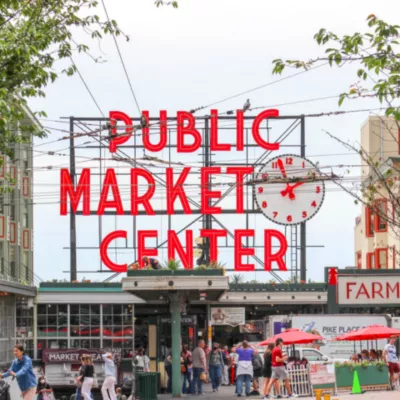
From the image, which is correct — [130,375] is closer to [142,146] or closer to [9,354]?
[9,354]

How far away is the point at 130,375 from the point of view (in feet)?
132

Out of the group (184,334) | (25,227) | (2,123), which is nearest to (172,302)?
(184,334)

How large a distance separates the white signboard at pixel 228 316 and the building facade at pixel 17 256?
841cm

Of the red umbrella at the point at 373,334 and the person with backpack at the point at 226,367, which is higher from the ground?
the red umbrella at the point at 373,334

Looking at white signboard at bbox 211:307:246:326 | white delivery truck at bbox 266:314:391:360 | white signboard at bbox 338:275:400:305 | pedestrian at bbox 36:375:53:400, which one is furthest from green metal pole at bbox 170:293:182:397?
white signboard at bbox 338:275:400:305

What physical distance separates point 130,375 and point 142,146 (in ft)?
55.7

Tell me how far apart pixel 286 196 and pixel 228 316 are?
270 inches

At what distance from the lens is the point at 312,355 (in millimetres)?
41344

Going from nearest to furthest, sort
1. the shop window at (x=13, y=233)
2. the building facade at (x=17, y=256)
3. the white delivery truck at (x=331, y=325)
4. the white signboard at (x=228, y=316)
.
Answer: the white delivery truck at (x=331, y=325) → the building facade at (x=17, y=256) → the white signboard at (x=228, y=316) → the shop window at (x=13, y=233)

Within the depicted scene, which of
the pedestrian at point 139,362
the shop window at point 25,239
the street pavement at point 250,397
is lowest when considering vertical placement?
the street pavement at point 250,397

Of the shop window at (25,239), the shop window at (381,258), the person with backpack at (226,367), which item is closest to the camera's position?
the person with backpack at (226,367)

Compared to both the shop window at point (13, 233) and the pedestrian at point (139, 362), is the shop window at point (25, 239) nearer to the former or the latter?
the shop window at point (13, 233)

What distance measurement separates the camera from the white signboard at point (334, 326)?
147 feet

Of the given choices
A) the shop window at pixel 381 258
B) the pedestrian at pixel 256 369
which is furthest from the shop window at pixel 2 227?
the shop window at pixel 381 258
